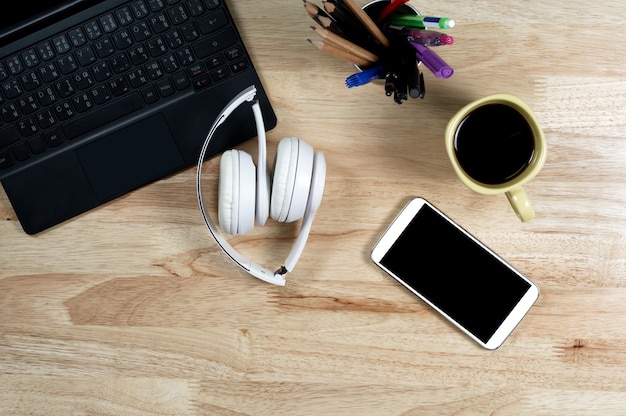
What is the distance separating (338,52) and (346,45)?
16 millimetres

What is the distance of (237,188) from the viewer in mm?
635

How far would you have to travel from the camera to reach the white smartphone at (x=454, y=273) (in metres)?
0.71

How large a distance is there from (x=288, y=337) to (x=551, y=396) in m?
0.32

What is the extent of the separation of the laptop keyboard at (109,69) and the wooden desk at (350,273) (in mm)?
55

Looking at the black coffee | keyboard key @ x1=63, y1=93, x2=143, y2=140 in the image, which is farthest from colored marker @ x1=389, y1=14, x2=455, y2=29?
keyboard key @ x1=63, y1=93, x2=143, y2=140

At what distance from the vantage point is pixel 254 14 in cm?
72

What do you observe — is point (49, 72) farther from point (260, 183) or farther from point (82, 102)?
point (260, 183)

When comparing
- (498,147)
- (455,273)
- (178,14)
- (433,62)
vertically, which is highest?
(178,14)

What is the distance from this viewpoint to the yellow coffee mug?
2.05 ft

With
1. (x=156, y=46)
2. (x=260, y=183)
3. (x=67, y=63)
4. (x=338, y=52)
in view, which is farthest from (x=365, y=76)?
(x=67, y=63)

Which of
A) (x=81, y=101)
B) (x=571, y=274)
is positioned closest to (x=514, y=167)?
(x=571, y=274)

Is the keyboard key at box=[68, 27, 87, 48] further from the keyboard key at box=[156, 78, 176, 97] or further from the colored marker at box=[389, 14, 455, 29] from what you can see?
the colored marker at box=[389, 14, 455, 29]

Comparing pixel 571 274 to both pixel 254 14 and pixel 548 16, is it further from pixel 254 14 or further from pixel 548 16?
pixel 254 14

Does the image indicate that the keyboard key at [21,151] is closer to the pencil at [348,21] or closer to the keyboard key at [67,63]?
the keyboard key at [67,63]
